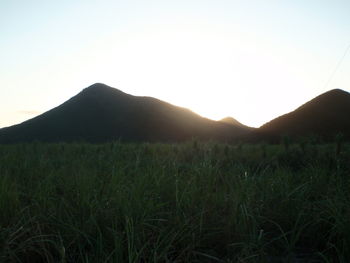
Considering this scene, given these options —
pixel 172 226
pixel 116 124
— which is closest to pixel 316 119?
pixel 116 124

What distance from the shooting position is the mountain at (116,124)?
45000 millimetres

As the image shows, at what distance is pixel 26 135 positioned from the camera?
4522 cm

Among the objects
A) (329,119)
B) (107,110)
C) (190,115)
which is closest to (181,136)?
(190,115)

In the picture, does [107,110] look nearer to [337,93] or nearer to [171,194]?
[337,93]

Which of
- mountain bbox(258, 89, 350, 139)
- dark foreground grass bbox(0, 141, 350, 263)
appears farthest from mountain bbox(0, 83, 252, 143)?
dark foreground grass bbox(0, 141, 350, 263)

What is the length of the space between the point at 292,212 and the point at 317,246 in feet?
1.13

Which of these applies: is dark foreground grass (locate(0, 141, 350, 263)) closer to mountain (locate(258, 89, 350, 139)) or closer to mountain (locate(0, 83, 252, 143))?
mountain (locate(258, 89, 350, 139))

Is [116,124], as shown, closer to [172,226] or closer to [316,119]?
[316,119]

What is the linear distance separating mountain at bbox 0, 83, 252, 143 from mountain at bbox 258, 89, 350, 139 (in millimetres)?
9462

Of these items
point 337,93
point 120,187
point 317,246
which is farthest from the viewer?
point 337,93

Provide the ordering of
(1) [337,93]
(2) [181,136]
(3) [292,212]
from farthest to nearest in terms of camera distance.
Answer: (2) [181,136] < (1) [337,93] < (3) [292,212]

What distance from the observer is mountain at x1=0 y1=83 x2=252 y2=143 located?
4500cm

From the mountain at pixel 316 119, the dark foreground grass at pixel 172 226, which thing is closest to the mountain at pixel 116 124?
the mountain at pixel 316 119

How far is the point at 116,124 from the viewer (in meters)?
49.2
